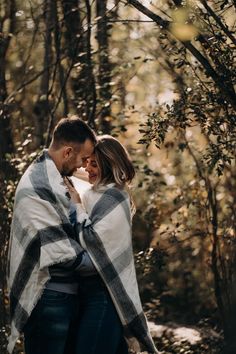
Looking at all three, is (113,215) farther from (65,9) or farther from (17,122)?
(17,122)

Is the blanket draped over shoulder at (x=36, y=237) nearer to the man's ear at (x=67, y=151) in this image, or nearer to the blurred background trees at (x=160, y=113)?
the man's ear at (x=67, y=151)

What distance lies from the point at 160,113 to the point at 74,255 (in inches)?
109

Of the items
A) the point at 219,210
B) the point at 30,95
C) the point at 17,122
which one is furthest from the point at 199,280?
the point at 30,95

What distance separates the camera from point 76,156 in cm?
521

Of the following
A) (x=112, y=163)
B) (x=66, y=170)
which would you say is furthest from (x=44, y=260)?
(x=112, y=163)

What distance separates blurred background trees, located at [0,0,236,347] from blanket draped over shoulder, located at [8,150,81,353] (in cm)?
105

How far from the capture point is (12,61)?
14.8 metres

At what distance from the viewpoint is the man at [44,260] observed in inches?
195

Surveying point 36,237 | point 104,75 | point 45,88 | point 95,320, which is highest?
point 45,88

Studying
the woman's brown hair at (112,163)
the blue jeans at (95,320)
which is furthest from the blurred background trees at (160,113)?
the blue jeans at (95,320)

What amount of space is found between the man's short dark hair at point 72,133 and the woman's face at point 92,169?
112 millimetres

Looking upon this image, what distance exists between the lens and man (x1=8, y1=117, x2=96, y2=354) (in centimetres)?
495

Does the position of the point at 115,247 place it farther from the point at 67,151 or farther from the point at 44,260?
the point at 67,151

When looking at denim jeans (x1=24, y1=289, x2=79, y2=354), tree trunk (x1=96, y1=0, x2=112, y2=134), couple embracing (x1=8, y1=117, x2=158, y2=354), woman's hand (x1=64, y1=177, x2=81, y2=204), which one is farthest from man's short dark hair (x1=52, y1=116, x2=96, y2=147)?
tree trunk (x1=96, y1=0, x2=112, y2=134)
